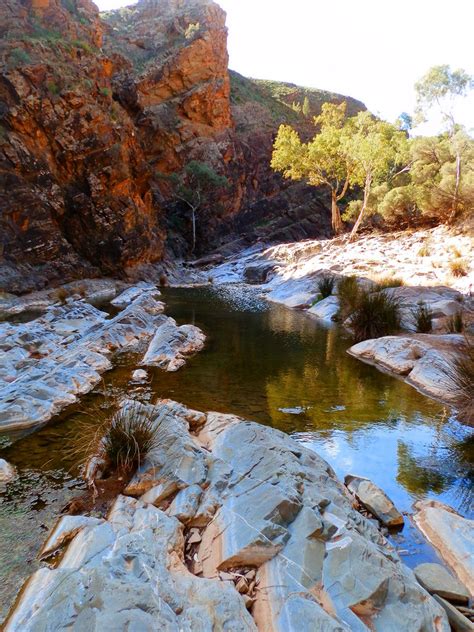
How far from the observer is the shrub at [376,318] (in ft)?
37.4

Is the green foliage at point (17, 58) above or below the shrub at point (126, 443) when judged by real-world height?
above

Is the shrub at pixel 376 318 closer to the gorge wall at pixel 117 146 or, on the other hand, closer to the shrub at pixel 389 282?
the shrub at pixel 389 282

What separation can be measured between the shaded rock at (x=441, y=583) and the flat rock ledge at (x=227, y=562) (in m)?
0.15

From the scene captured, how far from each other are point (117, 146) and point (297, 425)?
873 inches

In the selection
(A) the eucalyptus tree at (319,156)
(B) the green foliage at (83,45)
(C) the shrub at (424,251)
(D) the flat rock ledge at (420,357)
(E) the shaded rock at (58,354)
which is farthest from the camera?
(A) the eucalyptus tree at (319,156)

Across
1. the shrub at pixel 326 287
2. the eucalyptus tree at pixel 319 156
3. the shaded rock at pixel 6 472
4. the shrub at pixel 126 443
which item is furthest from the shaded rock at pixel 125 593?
the eucalyptus tree at pixel 319 156

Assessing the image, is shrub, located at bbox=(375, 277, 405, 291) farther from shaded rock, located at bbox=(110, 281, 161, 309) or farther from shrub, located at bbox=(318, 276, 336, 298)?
shaded rock, located at bbox=(110, 281, 161, 309)

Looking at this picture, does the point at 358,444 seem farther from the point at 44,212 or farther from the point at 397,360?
the point at 44,212

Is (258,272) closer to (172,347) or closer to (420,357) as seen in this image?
(172,347)

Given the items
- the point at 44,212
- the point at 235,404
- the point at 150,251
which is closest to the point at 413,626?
the point at 235,404

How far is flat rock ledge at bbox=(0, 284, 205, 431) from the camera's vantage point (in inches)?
243

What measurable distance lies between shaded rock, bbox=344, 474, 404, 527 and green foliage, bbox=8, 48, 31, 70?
23587 mm

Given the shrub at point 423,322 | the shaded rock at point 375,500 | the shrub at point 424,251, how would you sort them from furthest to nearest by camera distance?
the shrub at point 424,251
the shrub at point 423,322
the shaded rock at point 375,500

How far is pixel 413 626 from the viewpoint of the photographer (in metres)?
2.53
